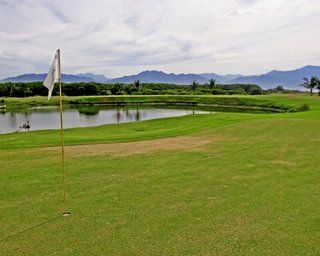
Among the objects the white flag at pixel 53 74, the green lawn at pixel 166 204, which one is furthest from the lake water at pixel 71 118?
the white flag at pixel 53 74

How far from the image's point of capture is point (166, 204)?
9.29 metres

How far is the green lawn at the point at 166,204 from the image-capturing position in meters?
7.01

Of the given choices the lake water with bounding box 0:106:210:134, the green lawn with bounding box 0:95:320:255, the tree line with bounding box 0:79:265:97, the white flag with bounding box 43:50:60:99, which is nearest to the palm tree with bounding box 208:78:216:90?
the tree line with bounding box 0:79:265:97

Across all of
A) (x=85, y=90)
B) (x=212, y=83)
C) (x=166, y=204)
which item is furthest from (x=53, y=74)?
(x=212, y=83)

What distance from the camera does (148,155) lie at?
53.6ft

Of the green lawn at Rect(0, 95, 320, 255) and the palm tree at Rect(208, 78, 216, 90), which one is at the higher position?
the palm tree at Rect(208, 78, 216, 90)

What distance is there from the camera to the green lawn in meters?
7.01

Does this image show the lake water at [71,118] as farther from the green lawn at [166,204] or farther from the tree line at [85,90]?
the tree line at [85,90]

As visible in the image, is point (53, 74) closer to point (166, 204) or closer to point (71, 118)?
point (166, 204)

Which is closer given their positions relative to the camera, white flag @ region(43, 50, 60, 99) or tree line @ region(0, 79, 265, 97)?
white flag @ region(43, 50, 60, 99)

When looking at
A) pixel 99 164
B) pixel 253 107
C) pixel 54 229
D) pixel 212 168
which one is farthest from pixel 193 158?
pixel 253 107

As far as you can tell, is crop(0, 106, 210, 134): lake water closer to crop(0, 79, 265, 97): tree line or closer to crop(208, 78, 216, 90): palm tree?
crop(0, 79, 265, 97): tree line

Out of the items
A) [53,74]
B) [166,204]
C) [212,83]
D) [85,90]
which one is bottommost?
[166,204]

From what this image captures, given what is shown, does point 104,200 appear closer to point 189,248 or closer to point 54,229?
point 54,229
